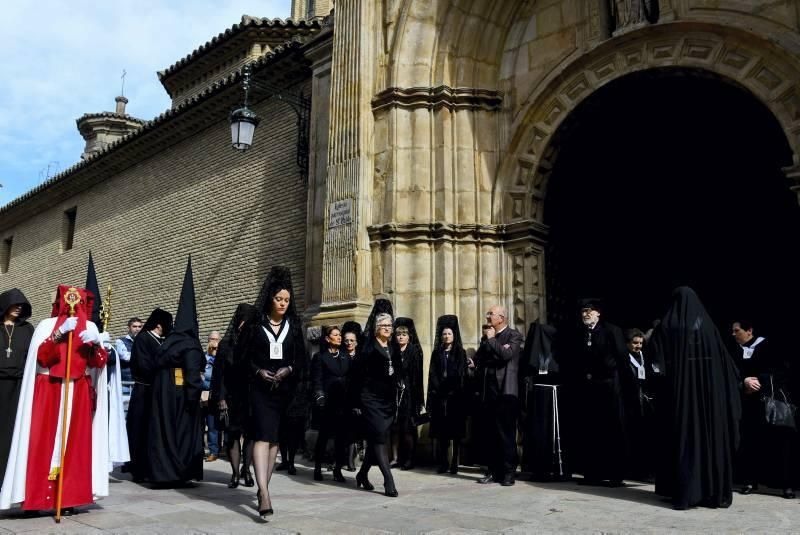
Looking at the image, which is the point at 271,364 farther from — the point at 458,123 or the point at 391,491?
the point at 458,123

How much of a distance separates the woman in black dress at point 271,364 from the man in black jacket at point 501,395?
2478 mm

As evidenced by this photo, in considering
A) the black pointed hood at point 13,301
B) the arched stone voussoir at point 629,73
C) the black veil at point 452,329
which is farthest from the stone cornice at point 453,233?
the black pointed hood at point 13,301

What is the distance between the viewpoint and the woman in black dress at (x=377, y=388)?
271 inches

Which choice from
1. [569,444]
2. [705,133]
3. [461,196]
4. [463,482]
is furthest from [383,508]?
[705,133]

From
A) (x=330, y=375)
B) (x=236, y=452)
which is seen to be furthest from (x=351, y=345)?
(x=236, y=452)

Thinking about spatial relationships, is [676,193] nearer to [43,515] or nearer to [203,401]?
[203,401]

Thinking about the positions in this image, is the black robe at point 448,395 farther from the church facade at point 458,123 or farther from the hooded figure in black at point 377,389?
the church facade at point 458,123

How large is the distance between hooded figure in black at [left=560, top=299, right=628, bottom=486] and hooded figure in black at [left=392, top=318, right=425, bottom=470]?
5.95 ft

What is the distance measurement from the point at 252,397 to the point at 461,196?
5669mm

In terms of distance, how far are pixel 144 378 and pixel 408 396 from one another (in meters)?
2.86

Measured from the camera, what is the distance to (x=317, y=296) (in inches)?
446

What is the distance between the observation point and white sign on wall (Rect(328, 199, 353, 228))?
10789mm

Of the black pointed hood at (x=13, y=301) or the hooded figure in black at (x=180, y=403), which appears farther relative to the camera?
the hooded figure in black at (x=180, y=403)

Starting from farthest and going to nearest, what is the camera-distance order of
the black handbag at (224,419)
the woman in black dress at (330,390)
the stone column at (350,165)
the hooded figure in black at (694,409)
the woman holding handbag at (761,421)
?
the stone column at (350,165) < the woman in black dress at (330,390) < the black handbag at (224,419) < the woman holding handbag at (761,421) < the hooded figure in black at (694,409)
